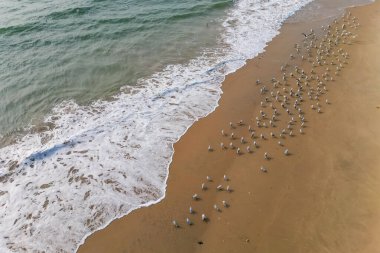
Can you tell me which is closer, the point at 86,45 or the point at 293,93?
the point at 293,93

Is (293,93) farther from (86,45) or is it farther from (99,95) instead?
(86,45)

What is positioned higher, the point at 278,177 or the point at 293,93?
the point at 293,93

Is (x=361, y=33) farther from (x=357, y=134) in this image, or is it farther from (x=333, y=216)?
(x=333, y=216)

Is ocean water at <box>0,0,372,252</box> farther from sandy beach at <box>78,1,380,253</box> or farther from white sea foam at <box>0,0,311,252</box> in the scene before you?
sandy beach at <box>78,1,380,253</box>

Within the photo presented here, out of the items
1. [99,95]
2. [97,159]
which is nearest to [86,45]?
[99,95]

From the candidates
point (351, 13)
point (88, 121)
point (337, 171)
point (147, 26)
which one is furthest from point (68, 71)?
point (351, 13)

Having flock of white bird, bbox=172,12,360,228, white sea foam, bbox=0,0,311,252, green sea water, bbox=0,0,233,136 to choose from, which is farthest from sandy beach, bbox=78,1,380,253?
green sea water, bbox=0,0,233,136
